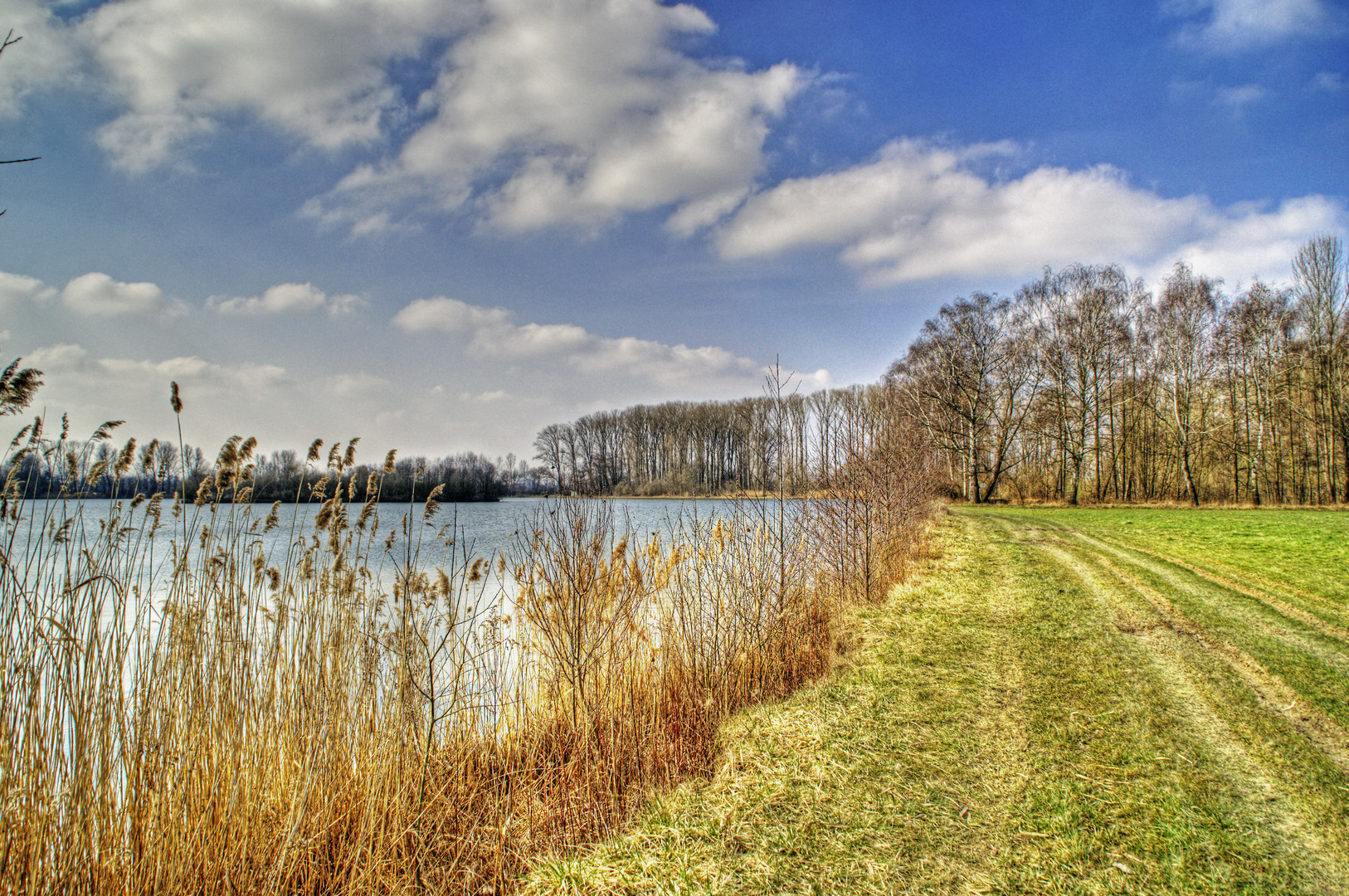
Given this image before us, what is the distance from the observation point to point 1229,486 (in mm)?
27281

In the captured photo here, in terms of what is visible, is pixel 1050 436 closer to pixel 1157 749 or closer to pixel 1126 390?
pixel 1126 390

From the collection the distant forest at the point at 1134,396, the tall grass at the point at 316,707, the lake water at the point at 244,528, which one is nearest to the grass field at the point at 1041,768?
the tall grass at the point at 316,707

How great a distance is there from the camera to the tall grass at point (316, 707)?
2.97 metres

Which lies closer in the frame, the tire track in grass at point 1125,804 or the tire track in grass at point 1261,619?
the tire track in grass at point 1125,804

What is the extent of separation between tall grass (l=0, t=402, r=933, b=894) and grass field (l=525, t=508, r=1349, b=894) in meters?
0.79

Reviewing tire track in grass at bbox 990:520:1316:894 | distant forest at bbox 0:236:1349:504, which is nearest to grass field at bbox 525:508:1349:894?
tire track in grass at bbox 990:520:1316:894

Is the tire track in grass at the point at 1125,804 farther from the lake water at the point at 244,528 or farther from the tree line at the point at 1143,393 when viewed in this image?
the tree line at the point at 1143,393

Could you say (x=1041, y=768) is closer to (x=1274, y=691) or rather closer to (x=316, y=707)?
(x=1274, y=691)

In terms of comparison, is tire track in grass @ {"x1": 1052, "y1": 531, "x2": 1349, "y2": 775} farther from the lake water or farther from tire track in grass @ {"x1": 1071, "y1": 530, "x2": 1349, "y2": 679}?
the lake water

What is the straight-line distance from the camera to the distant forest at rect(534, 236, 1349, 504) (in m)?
24.9

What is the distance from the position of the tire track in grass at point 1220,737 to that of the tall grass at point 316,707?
3.32m

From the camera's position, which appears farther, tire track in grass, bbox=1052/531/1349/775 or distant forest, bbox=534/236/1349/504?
distant forest, bbox=534/236/1349/504

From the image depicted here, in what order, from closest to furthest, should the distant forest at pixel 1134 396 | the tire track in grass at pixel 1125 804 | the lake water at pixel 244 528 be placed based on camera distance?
the tire track in grass at pixel 1125 804
the lake water at pixel 244 528
the distant forest at pixel 1134 396

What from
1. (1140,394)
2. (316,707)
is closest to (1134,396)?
(1140,394)
